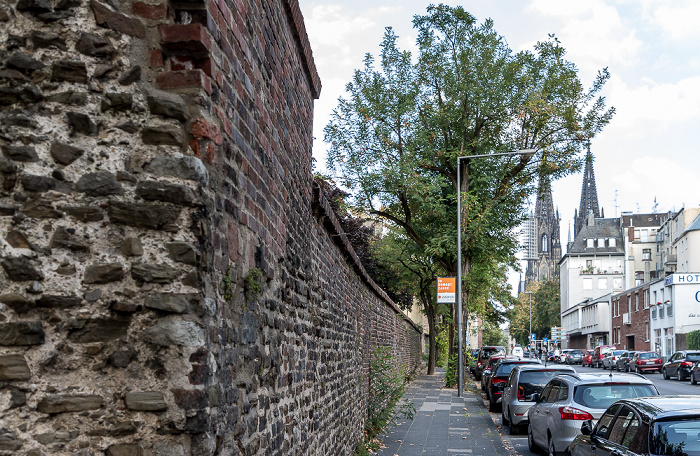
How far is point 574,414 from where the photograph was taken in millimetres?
10758

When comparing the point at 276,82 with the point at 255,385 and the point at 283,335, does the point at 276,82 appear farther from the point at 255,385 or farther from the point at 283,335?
the point at 255,385

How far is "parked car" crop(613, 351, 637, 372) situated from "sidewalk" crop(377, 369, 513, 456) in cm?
2702

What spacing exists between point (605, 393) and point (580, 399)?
15.9 inches

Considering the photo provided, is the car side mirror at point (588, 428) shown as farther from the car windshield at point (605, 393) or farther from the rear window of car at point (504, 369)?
the rear window of car at point (504, 369)

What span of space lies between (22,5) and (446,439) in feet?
42.8

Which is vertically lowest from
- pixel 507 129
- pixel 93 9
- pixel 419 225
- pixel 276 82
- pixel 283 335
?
pixel 283 335

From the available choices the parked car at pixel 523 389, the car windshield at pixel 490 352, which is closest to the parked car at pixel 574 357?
the car windshield at pixel 490 352

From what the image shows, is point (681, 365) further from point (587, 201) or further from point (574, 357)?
point (587, 201)

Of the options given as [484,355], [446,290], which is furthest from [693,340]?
[446,290]

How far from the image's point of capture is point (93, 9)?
132 inches

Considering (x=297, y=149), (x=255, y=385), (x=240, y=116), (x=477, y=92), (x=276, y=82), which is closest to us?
(x=240, y=116)

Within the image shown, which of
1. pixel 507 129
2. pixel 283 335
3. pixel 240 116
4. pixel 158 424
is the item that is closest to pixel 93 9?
pixel 240 116

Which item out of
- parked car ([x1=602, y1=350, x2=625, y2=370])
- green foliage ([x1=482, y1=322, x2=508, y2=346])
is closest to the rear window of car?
green foliage ([x1=482, y1=322, x2=508, y2=346])

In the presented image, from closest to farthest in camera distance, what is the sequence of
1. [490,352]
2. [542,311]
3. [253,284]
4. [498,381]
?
[253,284]
[498,381]
[490,352]
[542,311]
